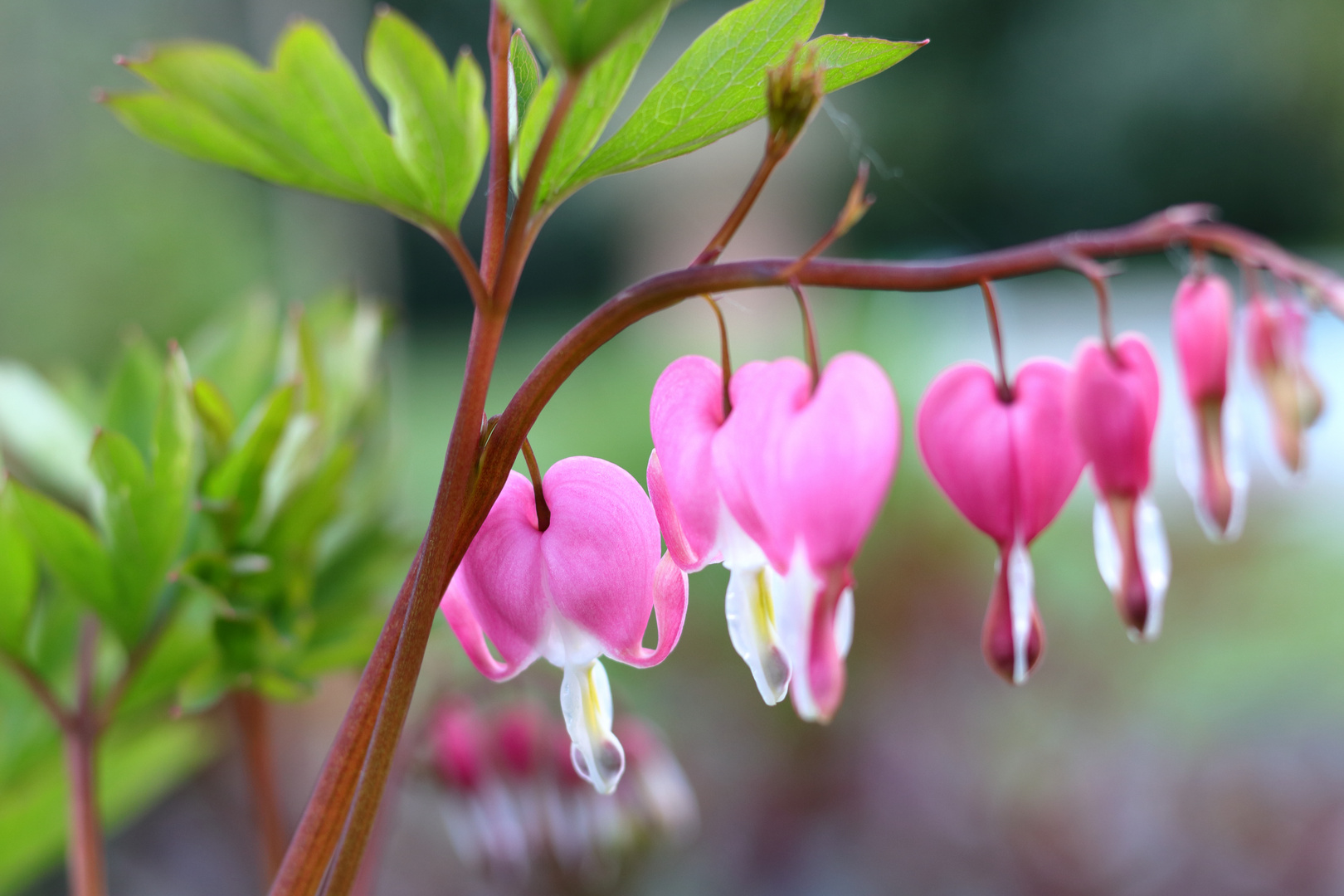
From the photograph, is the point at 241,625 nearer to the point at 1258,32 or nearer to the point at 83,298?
the point at 83,298

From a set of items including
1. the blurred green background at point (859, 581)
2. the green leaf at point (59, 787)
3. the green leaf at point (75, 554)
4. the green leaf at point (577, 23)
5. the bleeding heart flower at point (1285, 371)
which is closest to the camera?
the green leaf at point (577, 23)

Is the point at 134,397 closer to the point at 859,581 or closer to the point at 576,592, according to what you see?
the point at 576,592

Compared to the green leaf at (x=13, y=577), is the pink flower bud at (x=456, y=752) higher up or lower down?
lower down

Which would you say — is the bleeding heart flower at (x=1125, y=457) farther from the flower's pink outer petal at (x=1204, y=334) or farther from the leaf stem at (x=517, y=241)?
the leaf stem at (x=517, y=241)

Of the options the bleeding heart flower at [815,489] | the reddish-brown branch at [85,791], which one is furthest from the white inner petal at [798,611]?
the reddish-brown branch at [85,791]

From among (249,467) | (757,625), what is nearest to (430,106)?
(757,625)

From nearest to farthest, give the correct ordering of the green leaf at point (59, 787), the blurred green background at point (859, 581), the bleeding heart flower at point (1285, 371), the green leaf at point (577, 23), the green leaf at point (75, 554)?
the green leaf at point (577, 23)
the bleeding heart flower at point (1285, 371)
the green leaf at point (75, 554)
the green leaf at point (59, 787)
the blurred green background at point (859, 581)
